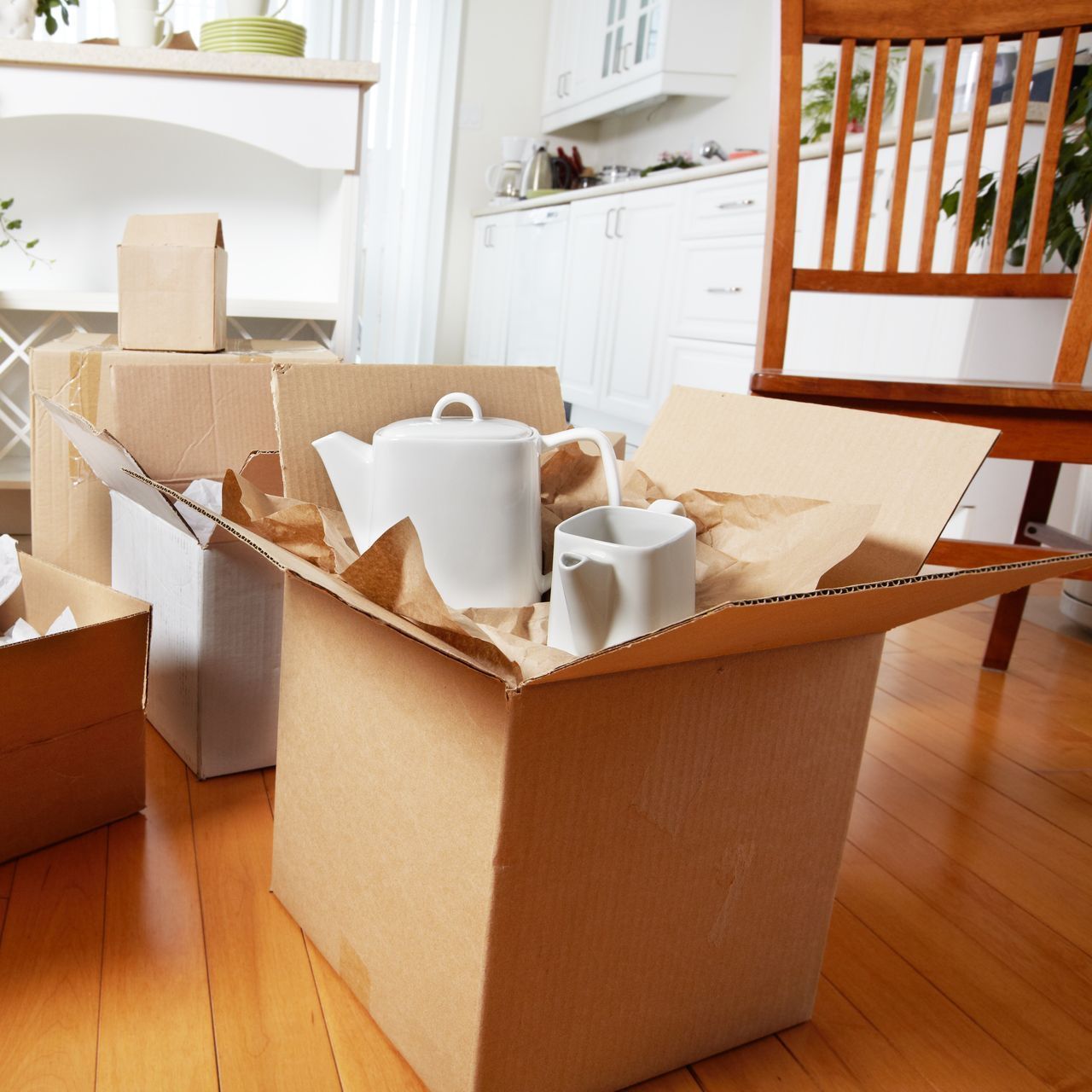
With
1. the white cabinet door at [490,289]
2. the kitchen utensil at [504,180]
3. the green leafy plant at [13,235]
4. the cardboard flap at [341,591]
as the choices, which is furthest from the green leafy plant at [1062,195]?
the kitchen utensil at [504,180]

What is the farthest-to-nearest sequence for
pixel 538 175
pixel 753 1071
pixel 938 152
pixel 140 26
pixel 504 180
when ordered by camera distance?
pixel 504 180, pixel 538 175, pixel 140 26, pixel 938 152, pixel 753 1071

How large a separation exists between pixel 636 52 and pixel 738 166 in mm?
1402

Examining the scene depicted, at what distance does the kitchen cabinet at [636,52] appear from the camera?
3.41 meters

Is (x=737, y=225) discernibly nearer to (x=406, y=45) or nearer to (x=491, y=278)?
(x=491, y=278)

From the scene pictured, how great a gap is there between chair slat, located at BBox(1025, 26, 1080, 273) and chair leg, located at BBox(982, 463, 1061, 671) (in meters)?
0.37

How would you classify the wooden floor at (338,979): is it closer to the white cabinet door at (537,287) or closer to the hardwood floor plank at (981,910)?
the hardwood floor plank at (981,910)

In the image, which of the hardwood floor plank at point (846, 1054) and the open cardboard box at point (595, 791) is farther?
the hardwood floor plank at point (846, 1054)

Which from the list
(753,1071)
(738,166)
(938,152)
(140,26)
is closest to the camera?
(753,1071)

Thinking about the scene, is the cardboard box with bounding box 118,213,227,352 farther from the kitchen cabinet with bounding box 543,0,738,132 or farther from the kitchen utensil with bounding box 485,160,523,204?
the kitchen utensil with bounding box 485,160,523,204

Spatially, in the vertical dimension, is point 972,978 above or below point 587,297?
below

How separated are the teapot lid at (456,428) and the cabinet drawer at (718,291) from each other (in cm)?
176

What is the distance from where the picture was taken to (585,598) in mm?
592

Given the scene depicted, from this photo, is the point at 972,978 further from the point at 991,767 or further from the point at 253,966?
→ the point at 253,966

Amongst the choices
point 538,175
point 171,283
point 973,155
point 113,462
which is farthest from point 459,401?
point 538,175
